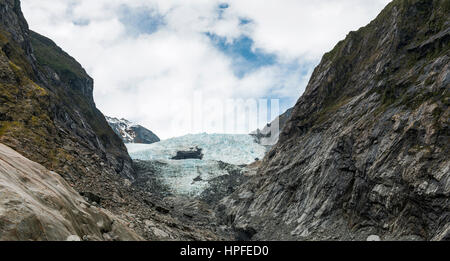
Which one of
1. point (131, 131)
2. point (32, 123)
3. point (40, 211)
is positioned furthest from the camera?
point (131, 131)

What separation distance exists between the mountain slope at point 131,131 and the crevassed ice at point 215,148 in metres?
56.7

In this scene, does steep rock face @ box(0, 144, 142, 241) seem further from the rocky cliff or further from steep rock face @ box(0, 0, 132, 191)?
steep rock face @ box(0, 0, 132, 191)

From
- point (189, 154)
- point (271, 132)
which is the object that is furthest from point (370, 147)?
point (271, 132)

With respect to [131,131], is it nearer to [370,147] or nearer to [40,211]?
[370,147]

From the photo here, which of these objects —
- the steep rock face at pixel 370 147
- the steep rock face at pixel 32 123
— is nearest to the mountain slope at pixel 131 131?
the steep rock face at pixel 32 123

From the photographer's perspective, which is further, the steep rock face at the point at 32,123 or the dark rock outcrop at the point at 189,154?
the dark rock outcrop at the point at 189,154

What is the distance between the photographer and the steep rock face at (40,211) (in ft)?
32.6

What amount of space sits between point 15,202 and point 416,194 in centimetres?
2809

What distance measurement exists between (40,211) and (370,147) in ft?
111

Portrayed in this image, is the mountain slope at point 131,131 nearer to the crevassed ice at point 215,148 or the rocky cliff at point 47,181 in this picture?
the crevassed ice at point 215,148

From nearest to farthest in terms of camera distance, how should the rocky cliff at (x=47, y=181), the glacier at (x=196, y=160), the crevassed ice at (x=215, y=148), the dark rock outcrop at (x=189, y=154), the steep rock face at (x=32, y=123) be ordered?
the rocky cliff at (x=47, y=181) → the steep rock face at (x=32, y=123) → the glacier at (x=196, y=160) → the crevassed ice at (x=215, y=148) → the dark rock outcrop at (x=189, y=154)

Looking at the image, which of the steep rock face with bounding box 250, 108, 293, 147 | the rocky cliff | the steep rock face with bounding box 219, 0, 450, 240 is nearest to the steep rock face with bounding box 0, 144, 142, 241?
the rocky cliff

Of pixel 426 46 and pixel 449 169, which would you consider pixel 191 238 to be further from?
pixel 426 46

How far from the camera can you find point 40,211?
36.6 feet
